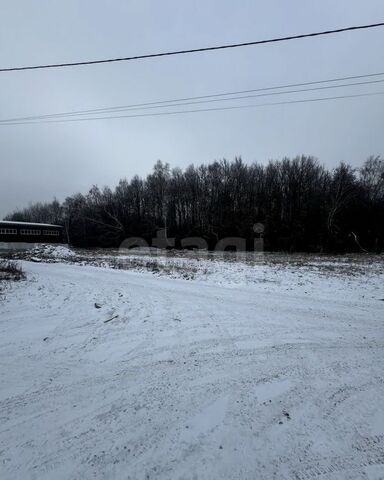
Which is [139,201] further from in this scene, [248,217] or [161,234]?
[248,217]

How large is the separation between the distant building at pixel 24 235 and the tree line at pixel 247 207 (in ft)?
38.2

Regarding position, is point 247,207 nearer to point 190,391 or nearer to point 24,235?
point 24,235

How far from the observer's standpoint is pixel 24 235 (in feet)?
129

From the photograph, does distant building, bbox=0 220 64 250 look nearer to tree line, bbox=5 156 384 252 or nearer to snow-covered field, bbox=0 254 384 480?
tree line, bbox=5 156 384 252

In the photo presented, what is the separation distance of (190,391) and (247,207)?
46.9 m

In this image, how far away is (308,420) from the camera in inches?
124

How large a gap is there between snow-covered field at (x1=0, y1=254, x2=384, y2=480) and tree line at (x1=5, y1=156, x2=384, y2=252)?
34965mm

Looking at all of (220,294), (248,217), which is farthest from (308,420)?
(248,217)

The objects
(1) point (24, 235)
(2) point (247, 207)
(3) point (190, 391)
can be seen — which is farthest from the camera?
(2) point (247, 207)

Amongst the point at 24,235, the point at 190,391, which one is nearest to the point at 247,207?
the point at 24,235

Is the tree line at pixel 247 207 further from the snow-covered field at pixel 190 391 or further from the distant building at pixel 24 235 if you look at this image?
the snow-covered field at pixel 190 391

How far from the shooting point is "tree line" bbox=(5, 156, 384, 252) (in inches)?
1574

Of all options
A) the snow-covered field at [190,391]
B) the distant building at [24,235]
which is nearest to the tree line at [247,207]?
the distant building at [24,235]

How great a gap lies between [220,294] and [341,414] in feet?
20.0
